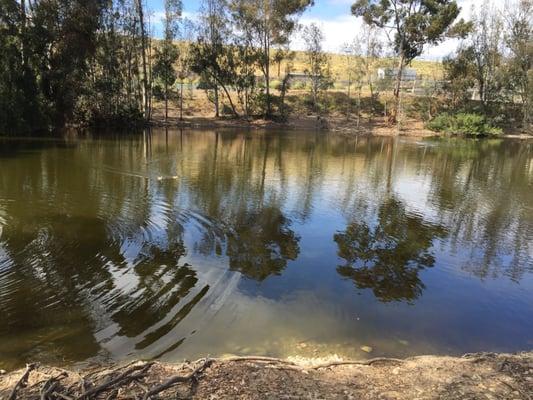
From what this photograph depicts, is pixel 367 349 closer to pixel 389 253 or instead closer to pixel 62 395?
pixel 62 395

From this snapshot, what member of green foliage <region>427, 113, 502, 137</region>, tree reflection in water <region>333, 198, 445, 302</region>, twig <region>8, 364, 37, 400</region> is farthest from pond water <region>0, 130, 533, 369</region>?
green foliage <region>427, 113, 502, 137</region>

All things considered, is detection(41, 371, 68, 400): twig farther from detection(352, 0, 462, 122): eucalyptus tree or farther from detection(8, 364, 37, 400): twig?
detection(352, 0, 462, 122): eucalyptus tree

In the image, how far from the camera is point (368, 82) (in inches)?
1841

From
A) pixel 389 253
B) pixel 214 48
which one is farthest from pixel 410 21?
pixel 389 253

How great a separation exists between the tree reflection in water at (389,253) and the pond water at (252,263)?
0.05 meters

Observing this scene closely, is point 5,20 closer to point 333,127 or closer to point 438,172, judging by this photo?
point 438,172

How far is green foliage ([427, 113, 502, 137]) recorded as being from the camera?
1580 inches

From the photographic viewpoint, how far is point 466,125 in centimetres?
4028

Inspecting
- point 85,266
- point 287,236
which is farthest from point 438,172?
point 85,266

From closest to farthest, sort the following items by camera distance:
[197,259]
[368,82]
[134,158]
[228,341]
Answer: [228,341] < [197,259] < [134,158] < [368,82]

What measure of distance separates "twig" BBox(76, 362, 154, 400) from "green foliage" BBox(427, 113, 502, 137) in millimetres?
41165

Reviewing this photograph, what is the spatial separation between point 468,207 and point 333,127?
2965 centimetres

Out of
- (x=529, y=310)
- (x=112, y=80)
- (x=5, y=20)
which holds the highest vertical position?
(x=5, y=20)

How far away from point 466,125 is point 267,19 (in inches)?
796
